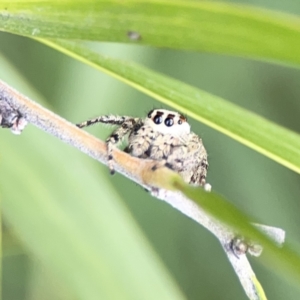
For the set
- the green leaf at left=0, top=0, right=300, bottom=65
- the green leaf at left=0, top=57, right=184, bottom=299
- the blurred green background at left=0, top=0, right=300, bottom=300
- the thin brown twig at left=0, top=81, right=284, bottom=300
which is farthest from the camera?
the blurred green background at left=0, top=0, right=300, bottom=300

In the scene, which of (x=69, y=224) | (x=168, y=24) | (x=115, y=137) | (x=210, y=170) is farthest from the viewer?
(x=210, y=170)

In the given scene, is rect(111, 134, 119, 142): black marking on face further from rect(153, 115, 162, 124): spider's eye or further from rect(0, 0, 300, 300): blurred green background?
rect(0, 0, 300, 300): blurred green background

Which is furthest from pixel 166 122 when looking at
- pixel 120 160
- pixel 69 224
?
pixel 69 224

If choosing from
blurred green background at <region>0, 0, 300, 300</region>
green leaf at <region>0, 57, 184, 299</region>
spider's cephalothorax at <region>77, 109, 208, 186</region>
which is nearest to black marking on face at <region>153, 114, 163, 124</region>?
spider's cephalothorax at <region>77, 109, 208, 186</region>

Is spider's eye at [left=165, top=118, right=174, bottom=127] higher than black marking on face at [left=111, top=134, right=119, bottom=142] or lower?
higher

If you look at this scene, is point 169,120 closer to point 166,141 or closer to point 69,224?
point 166,141

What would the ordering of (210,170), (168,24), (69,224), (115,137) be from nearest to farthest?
(168,24)
(115,137)
(69,224)
(210,170)

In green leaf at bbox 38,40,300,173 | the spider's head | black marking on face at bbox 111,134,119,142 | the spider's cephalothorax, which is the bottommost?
the spider's cephalothorax

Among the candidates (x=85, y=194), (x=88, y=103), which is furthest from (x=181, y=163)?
(x=88, y=103)
